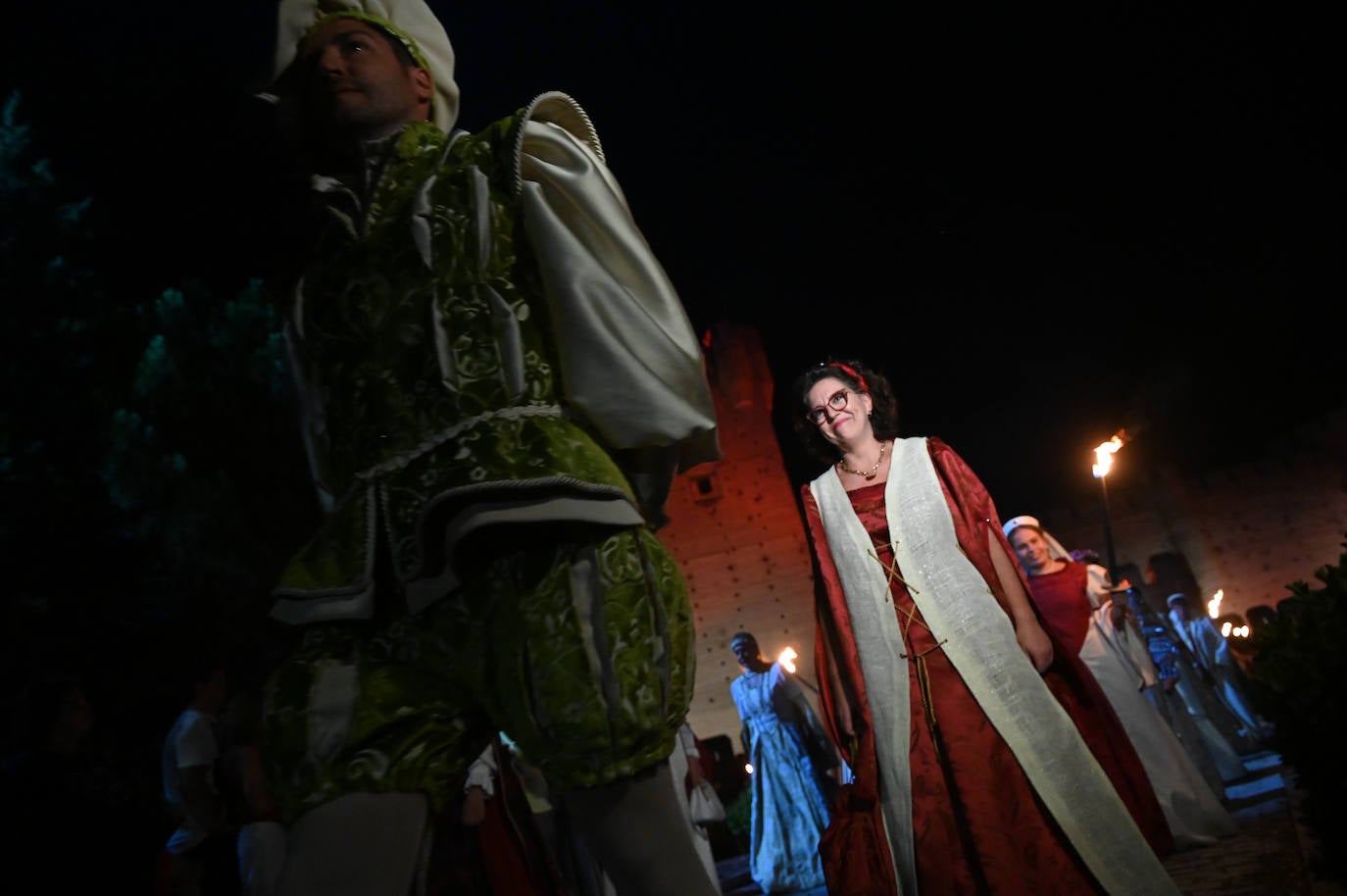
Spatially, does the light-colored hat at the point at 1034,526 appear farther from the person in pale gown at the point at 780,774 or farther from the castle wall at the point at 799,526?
the castle wall at the point at 799,526

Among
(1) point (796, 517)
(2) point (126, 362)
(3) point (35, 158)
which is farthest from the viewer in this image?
(1) point (796, 517)

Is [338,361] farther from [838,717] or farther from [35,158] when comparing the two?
[35,158]

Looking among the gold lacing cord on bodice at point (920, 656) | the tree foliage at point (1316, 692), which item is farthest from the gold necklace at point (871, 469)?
the tree foliage at point (1316, 692)

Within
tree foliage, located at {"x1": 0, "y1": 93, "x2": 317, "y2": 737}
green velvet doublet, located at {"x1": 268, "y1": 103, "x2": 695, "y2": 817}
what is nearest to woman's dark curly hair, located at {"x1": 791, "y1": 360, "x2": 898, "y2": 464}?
green velvet doublet, located at {"x1": 268, "y1": 103, "x2": 695, "y2": 817}

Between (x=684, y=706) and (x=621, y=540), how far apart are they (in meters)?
0.27

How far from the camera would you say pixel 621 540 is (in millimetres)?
1253

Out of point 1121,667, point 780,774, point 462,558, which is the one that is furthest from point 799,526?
point 462,558

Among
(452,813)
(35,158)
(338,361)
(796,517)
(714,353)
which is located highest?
(714,353)

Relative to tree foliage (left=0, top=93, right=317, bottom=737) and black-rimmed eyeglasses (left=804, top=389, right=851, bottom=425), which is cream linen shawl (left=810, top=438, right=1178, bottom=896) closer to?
black-rimmed eyeglasses (left=804, top=389, right=851, bottom=425)

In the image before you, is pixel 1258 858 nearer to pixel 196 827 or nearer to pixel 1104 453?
pixel 196 827

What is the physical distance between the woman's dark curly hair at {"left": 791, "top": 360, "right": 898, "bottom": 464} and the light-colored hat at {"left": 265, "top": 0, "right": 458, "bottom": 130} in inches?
79.6

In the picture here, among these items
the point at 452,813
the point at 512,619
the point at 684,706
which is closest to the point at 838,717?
the point at 684,706

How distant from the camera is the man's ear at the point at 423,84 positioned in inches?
67.4

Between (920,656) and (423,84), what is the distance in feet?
7.26
